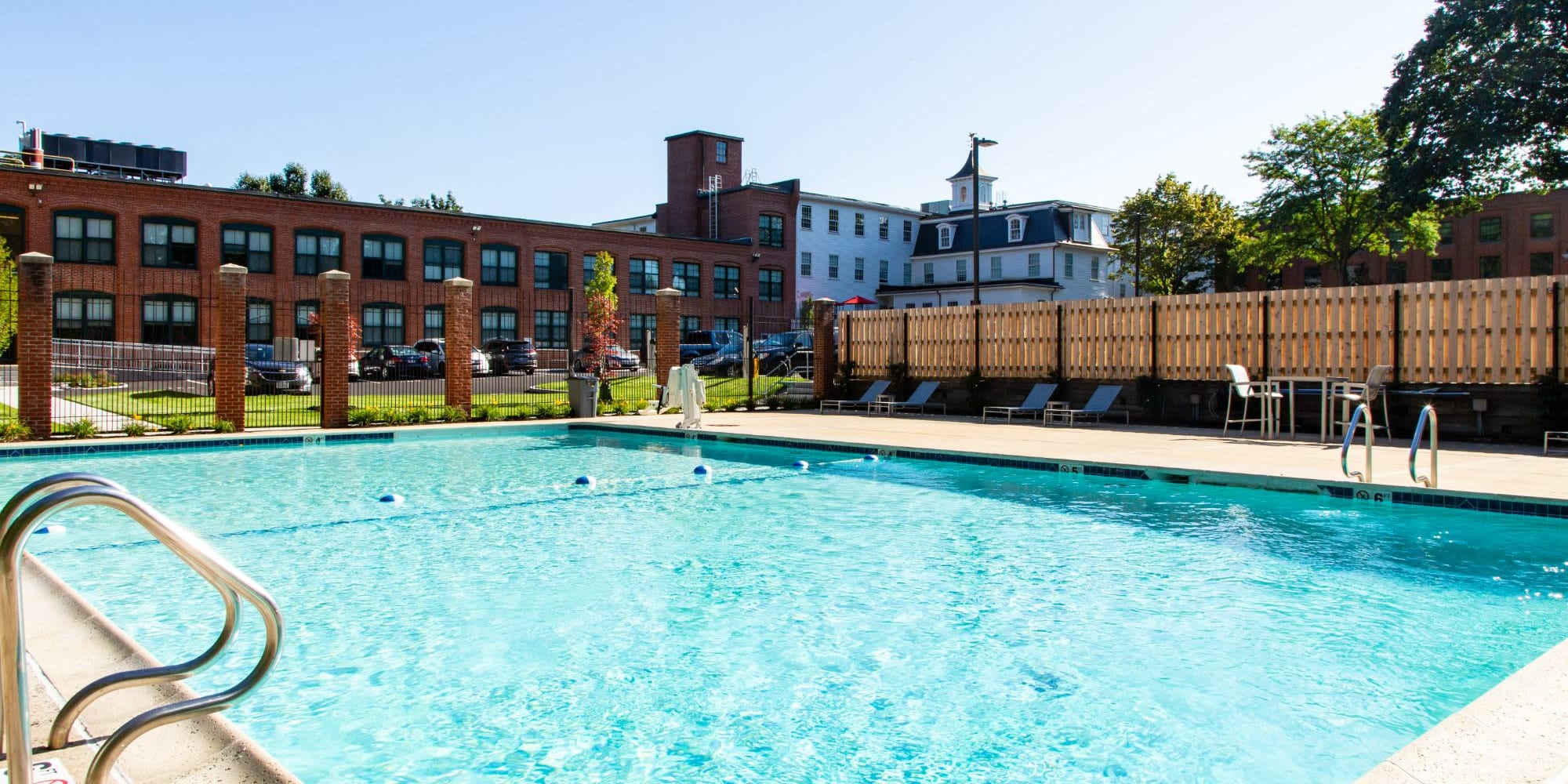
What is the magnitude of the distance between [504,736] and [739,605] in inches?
91.2

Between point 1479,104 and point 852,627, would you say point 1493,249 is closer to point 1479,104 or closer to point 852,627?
point 1479,104

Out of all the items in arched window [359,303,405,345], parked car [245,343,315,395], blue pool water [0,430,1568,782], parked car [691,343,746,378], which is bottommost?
blue pool water [0,430,1568,782]

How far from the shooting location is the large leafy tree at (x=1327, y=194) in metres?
41.3

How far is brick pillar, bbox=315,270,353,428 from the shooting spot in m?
17.8

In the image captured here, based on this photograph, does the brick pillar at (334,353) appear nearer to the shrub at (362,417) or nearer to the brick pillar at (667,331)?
the shrub at (362,417)

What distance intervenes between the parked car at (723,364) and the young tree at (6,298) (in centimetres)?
1827

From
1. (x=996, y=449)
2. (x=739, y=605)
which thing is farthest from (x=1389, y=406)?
(x=739, y=605)

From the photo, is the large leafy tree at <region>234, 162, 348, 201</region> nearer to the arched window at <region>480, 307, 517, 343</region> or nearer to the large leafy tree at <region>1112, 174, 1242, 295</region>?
the arched window at <region>480, 307, 517, 343</region>

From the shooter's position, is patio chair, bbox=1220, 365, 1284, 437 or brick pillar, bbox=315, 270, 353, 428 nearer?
patio chair, bbox=1220, 365, 1284, 437

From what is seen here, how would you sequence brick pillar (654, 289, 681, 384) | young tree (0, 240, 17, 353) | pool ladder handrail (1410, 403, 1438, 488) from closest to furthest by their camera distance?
pool ladder handrail (1410, 403, 1438, 488)
brick pillar (654, 289, 681, 384)
young tree (0, 240, 17, 353)

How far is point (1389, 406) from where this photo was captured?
15.7 meters

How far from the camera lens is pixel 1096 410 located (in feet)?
59.9

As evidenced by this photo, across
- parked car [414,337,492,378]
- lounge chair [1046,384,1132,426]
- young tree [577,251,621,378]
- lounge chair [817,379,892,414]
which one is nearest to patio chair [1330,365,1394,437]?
lounge chair [1046,384,1132,426]

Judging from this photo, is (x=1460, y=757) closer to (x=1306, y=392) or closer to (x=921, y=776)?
(x=921, y=776)
